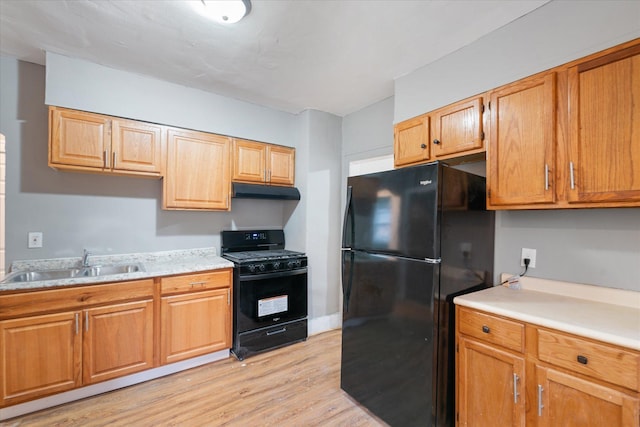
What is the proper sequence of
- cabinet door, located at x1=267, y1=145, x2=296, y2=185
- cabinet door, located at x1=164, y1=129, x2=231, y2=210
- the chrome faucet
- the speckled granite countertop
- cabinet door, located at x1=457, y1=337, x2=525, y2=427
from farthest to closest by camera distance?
cabinet door, located at x1=267, y1=145, x2=296, y2=185 < cabinet door, located at x1=164, y1=129, x2=231, y2=210 < the chrome faucet < the speckled granite countertop < cabinet door, located at x1=457, y1=337, x2=525, y2=427

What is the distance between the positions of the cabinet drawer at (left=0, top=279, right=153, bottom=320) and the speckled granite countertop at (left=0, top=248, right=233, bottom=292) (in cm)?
5

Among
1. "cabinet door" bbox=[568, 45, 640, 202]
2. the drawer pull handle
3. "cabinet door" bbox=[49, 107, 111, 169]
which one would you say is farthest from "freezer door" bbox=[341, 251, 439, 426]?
"cabinet door" bbox=[49, 107, 111, 169]

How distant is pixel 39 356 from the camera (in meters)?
1.92

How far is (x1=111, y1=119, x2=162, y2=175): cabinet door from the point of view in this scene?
7.80ft

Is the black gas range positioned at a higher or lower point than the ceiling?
lower

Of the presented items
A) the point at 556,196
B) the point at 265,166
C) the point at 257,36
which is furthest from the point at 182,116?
the point at 556,196

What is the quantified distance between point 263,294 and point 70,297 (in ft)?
4.89

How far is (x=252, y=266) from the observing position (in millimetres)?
2758

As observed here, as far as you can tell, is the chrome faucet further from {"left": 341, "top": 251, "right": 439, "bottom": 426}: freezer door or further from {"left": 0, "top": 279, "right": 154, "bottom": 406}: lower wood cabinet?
{"left": 341, "top": 251, "right": 439, "bottom": 426}: freezer door

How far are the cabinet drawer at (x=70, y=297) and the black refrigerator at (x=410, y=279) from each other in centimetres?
169

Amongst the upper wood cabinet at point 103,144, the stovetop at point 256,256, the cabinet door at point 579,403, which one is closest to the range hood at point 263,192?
the stovetop at point 256,256

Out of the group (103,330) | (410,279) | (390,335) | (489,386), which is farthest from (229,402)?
(489,386)

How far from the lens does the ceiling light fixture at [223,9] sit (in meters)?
1.58

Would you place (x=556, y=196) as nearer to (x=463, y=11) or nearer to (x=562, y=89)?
(x=562, y=89)
